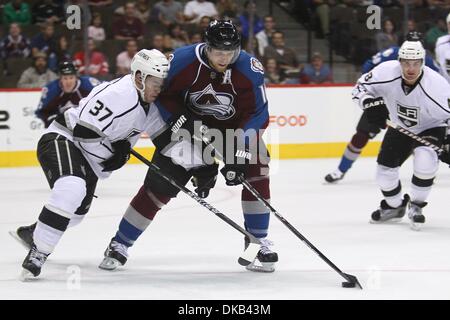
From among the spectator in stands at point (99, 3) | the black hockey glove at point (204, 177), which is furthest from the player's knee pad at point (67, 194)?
the spectator in stands at point (99, 3)

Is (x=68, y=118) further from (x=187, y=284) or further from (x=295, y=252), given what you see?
(x=295, y=252)

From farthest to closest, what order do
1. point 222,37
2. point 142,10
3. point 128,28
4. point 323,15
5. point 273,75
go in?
1. point 323,15
2. point 142,10
3. point 273,75
4. point 128,28
5. point 222,37

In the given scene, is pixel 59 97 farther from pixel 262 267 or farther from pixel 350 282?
pixel 350 282

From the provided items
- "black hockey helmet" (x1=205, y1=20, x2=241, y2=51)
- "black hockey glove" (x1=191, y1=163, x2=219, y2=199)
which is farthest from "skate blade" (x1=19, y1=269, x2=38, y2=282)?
"black hockey helmet" (x1=205, y1=20, x2=241, y2=51)

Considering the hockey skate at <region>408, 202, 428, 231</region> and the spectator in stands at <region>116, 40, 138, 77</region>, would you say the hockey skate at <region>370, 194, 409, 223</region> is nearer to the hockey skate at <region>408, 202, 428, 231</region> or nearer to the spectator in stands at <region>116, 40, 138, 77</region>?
the hockey skate at <region>408, 202, 428, 231</region>

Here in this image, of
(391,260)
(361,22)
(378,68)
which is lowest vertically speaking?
(361,22)

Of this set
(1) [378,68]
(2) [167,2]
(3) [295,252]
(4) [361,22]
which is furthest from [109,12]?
(3) [295,252]

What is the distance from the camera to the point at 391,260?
16.0 ft

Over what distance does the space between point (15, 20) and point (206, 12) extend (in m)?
1.87

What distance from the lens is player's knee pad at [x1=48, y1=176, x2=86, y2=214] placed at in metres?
4.23

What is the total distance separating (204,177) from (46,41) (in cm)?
483

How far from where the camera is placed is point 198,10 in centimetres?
975

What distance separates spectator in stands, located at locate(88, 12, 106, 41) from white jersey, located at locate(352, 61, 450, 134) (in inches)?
150

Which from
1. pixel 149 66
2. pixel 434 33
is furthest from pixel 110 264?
pixel 434 33
